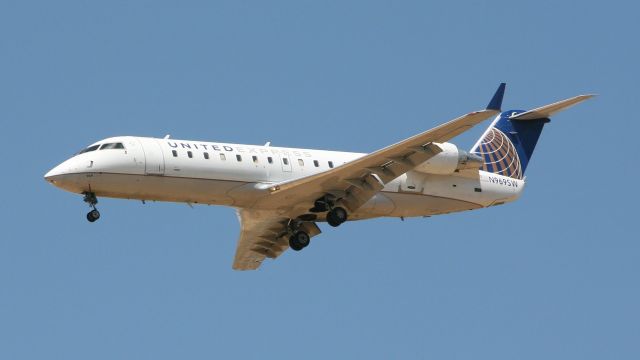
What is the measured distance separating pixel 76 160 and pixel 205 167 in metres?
2.86

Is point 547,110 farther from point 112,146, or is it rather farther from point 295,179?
point 112,146

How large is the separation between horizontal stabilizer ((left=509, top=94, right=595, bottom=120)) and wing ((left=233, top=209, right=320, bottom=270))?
22.2ft

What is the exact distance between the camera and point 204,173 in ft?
96.4

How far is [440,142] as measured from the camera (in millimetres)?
29547

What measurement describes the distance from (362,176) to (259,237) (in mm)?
4336

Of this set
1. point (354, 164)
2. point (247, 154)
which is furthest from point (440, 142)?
point (247, 154)

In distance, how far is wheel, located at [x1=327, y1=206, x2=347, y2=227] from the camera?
30844 mm

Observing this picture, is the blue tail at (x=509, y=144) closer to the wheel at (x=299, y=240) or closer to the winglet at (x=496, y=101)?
the wheel at (x=299, y=240)

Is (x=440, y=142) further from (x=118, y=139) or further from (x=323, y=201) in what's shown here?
(x=118, y=139)

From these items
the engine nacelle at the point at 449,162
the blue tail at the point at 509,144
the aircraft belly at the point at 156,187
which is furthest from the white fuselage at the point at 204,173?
the blue tail at the point at 509,144

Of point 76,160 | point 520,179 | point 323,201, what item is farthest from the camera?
point 520,179

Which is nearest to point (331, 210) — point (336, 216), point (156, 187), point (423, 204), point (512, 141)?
point (336, 216)

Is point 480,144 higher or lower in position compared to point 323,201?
higher

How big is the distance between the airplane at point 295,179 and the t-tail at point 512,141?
0.17ft
